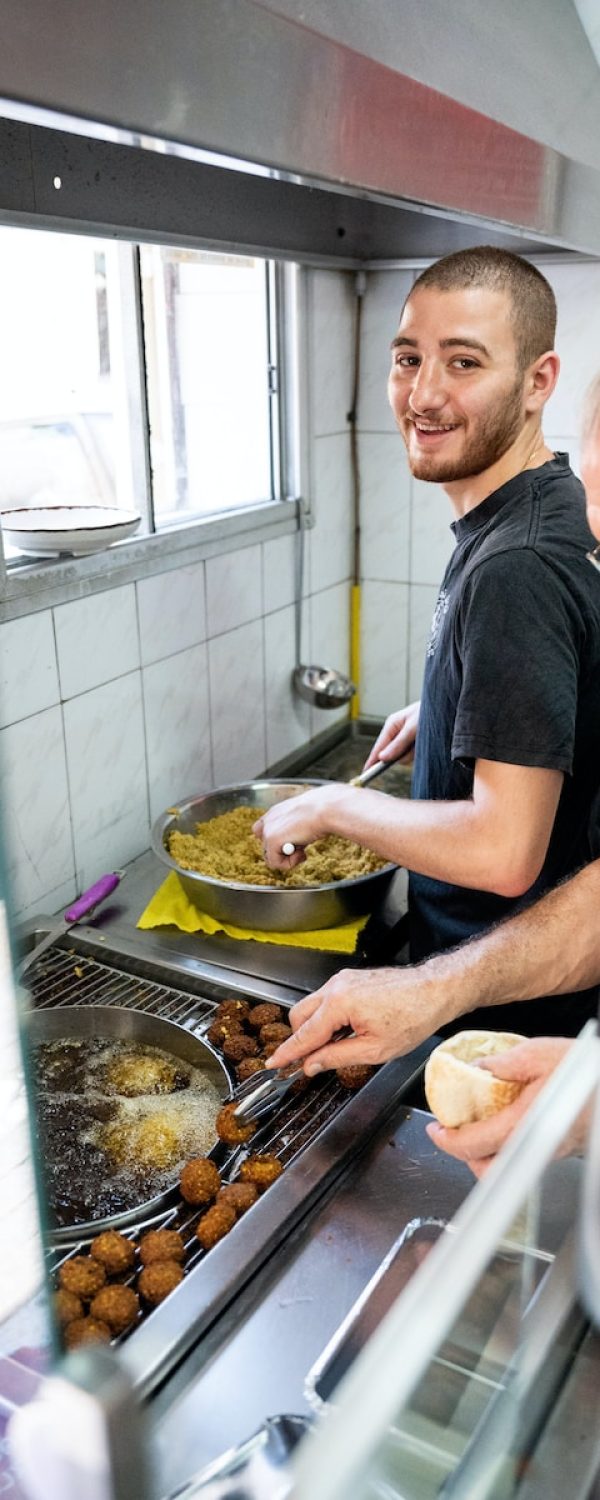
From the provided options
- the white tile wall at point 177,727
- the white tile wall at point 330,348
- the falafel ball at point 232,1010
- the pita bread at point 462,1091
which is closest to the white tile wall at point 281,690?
the white tile wall at point 177,727

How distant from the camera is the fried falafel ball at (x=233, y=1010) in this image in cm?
135

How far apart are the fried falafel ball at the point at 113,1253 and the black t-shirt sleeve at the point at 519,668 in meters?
0.60

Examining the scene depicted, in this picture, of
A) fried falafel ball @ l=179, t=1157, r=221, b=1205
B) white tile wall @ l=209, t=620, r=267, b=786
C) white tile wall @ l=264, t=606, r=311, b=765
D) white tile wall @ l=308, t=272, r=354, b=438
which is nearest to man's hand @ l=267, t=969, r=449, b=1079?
fried falafel ball @ l=179, t=1157, r=221, b=1205

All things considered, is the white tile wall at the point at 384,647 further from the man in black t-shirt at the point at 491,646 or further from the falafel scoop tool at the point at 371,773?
the man in black t-shirt at the point at 491,646

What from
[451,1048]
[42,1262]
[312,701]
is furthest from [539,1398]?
[312,701]

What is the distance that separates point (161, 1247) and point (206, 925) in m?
0.66

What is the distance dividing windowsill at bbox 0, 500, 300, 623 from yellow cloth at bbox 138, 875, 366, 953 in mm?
450

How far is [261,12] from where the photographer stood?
1.87ft


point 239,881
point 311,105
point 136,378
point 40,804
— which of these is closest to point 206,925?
point 239,881

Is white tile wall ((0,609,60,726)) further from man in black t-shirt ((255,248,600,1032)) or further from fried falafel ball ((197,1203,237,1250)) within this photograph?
fried falafel ball ((197,1203,237,1250))

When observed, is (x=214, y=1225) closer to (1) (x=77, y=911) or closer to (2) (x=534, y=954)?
(2) (x=534, y=954)

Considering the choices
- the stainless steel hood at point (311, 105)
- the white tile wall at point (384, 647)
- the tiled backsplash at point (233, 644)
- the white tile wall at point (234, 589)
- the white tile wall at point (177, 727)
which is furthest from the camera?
the white tile wall at point (384, 647)

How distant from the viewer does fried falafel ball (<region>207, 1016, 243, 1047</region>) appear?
Answer: 51.0 inches

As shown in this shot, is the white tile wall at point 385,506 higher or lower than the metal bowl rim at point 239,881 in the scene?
higher
